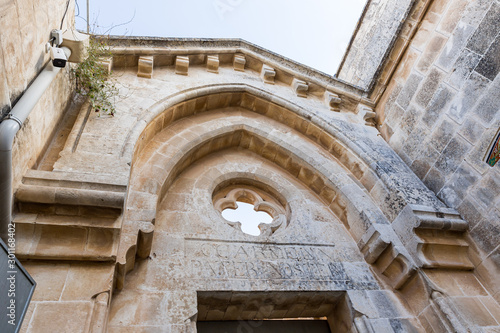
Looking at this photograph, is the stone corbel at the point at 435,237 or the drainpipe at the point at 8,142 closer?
the drainpipe at the point at 8,142

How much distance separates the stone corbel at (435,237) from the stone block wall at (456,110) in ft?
0.55

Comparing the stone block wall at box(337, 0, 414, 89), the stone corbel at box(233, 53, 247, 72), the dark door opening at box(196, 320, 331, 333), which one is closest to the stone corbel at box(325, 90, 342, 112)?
the stone block wall at box(337, 0, 414, 89)

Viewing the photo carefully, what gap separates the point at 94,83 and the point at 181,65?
170 centimetres

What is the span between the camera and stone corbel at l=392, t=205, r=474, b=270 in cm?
406

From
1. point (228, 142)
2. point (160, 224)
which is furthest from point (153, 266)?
point (228, 142)

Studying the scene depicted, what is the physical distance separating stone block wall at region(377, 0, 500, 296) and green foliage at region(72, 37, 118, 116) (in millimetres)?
4569

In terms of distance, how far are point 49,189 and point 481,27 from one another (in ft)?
18.6

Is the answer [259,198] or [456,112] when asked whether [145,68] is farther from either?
[456,112]

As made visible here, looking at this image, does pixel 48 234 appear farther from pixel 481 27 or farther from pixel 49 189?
pixel 481 27

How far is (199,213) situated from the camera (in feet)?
14.3

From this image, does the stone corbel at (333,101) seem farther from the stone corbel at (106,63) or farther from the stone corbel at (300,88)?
the stone corbel at (106,63)

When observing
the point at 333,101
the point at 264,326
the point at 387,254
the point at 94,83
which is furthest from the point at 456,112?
the point at 94,83

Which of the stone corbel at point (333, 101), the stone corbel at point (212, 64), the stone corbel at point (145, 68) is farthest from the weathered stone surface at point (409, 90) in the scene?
the stone corbel at point (145, 68)

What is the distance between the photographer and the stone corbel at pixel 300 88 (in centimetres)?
634
